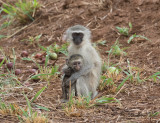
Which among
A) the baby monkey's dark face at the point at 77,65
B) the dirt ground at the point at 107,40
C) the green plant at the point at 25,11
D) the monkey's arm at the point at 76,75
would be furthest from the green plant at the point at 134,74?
the green plant at the point at 25,11

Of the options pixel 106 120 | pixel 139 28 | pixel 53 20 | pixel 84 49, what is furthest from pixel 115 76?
pixel 53 20

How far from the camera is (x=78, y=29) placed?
5355 millimetres

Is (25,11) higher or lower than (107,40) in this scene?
higher

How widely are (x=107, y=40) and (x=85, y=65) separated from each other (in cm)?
329

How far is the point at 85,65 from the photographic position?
508cm

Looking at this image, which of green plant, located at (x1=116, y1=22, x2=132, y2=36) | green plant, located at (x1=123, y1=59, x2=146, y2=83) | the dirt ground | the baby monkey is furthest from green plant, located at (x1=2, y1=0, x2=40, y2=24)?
the baby monkey

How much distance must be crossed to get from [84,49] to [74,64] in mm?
409

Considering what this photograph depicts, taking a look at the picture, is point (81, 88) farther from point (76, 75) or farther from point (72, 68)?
point (72, 68)

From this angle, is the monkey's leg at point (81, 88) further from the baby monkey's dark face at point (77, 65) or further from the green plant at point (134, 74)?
the green plant at point (134, 74)

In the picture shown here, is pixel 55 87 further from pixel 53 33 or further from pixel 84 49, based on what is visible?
pixel 53 33

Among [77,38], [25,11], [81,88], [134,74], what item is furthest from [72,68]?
[25,11]

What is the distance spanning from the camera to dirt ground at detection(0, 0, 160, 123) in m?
4.35

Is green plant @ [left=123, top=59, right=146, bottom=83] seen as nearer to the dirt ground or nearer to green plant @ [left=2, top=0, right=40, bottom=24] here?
the dirt ground

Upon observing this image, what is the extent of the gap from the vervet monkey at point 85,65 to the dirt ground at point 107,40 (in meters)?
0.47
